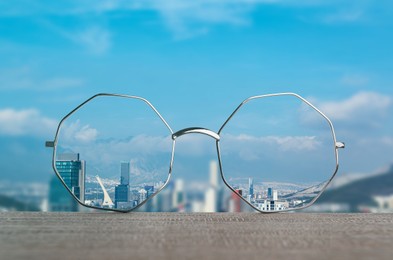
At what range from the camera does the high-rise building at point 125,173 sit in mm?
984

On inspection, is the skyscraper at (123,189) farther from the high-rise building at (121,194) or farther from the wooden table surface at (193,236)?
the wooden table surface at (193,236)

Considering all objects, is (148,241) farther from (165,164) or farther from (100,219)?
(165,164)

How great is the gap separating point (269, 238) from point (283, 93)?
0.47 meters

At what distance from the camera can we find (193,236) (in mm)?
497

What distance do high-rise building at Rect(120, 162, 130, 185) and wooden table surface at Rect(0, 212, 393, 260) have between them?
0.87 feet

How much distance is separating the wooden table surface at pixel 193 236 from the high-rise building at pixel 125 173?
26 cm

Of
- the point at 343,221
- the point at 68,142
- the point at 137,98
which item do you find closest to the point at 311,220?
the point at 343,221

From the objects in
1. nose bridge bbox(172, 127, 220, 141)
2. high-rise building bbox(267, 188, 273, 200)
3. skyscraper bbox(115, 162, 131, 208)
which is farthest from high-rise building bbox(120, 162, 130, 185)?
high-rise building bbox(267, 188, 273, 200)

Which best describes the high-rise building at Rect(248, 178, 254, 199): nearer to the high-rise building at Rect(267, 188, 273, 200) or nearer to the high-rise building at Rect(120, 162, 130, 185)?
the high-rise building at Rect(267, 188, 273, 200)

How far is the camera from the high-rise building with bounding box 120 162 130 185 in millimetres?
984

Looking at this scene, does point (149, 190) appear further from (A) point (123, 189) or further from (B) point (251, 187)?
(B) point (251, 187)

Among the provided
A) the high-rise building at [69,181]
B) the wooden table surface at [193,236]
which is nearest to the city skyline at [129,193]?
the high-rise building at [69,181]

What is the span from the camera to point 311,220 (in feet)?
2.18

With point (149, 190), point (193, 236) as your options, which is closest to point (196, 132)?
point (149, 190)
